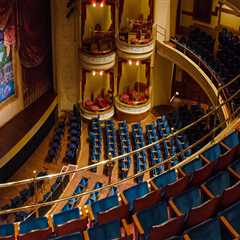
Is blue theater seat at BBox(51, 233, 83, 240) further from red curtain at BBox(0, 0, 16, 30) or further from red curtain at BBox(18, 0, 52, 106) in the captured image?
red curtain at BBox(18, 0, 52, 106)

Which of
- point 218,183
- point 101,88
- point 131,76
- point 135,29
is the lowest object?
point 101,88

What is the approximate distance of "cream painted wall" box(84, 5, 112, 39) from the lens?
13648 millimetres

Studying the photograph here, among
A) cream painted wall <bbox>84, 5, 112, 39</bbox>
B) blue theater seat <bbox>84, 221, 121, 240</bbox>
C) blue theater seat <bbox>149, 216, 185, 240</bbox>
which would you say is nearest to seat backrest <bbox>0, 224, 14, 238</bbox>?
blue theater seat <bbox>84, 221, 121, 240</bbox>

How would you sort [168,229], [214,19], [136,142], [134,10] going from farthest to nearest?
[214,19], [134,10], [136,142], [168,229]

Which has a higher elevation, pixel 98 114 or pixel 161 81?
pixel 161 81

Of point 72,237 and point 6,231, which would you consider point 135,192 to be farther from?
Result: point 6,231

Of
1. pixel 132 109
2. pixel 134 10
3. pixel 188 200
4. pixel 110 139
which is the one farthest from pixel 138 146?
pixel 188 200

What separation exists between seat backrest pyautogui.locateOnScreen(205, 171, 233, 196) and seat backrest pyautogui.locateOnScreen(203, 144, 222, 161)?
51 centimetres

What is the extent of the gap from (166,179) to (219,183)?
0.66 m

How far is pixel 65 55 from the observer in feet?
45.2

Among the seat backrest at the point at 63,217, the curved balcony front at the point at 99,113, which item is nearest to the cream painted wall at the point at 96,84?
the curved balcony front at the point at 99,113

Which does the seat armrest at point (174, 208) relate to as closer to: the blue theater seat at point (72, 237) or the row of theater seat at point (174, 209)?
the row of theater seat at point (174, 209)

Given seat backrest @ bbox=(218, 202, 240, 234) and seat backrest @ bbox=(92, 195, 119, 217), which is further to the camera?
seat backrest @ bbox=(92, 195, 119, 217)

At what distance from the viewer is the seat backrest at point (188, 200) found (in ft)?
17.0
